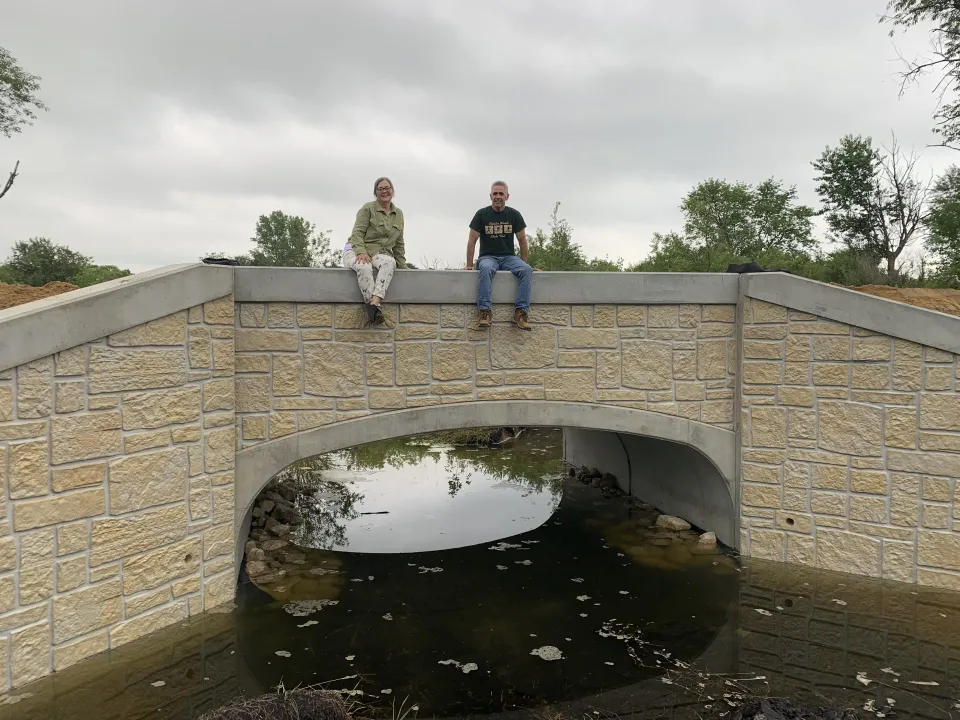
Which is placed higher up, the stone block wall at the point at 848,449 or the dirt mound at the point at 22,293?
the dirt mound at the point at 22,293

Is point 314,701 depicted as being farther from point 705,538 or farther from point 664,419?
point 705,538

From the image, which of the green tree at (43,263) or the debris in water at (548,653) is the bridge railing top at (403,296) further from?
the green tree at (43,263)

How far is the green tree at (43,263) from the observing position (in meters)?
16.4

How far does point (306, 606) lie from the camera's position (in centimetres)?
544

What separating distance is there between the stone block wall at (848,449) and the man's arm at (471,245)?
282 centimetres

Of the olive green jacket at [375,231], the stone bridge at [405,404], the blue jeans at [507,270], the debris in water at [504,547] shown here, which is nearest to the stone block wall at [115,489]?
the stone bridge at [405,404]

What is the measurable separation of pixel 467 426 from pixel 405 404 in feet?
2.14

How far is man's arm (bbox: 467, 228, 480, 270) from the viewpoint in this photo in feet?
20.5

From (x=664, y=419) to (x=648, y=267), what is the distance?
1905cm

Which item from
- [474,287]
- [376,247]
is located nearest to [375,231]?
[376,247]

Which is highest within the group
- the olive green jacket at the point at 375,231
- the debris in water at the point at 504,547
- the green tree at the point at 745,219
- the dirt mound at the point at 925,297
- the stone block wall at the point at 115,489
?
the green tree at the point at 745,219

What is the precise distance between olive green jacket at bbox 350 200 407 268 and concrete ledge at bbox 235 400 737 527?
153 cm

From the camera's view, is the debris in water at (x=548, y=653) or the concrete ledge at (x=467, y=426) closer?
the debris in water at (x=548, y=653)

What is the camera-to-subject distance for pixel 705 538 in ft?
22.5
